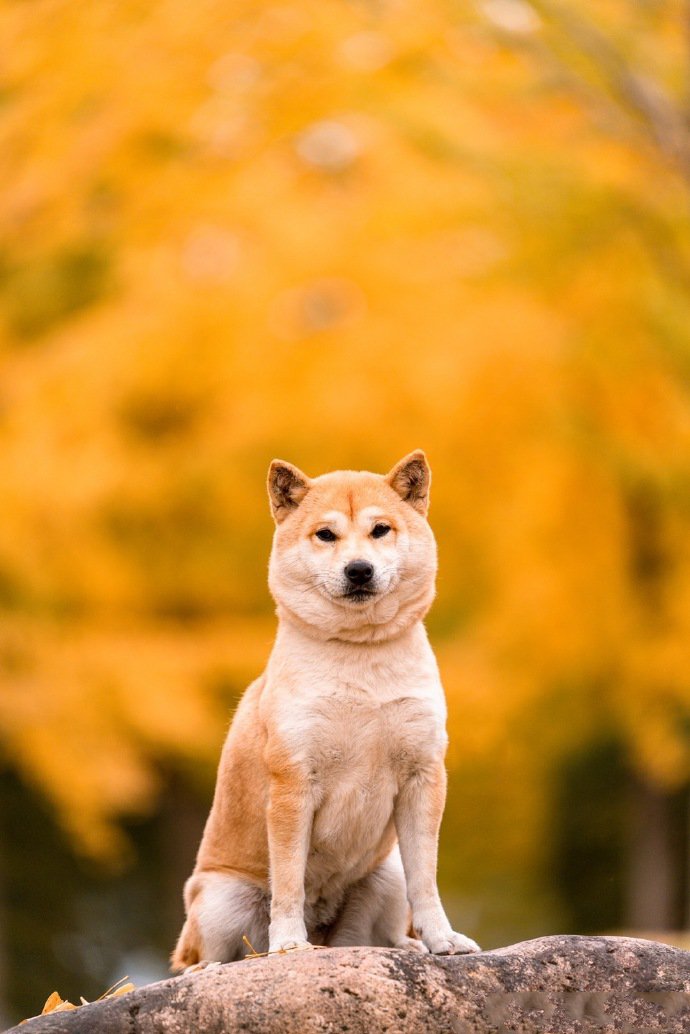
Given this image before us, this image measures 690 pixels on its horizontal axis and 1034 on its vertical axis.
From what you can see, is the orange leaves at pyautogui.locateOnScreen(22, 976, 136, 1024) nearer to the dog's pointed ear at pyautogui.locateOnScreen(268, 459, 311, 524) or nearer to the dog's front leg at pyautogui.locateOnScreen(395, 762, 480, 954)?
the dog's front leg at pyautogui.locateOnScreen(395, 762, 480, 954)

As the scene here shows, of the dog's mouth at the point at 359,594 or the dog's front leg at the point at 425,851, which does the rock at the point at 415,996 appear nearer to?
the dog's front leg at the point at 425,851

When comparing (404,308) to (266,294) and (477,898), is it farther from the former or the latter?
(477,898)

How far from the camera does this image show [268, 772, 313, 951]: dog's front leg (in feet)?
13.3

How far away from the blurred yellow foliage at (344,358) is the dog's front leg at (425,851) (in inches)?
229

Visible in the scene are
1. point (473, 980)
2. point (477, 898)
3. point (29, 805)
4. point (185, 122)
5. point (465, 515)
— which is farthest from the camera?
point (477, 898)

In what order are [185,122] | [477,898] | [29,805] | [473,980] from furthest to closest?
[477,898] < [29,805] < [185,122] < [473,980]

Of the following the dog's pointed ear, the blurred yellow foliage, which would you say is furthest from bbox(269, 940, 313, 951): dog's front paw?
the blurred yellow foliage

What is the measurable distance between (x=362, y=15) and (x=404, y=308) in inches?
109

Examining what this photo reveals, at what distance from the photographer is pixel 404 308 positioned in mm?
12414

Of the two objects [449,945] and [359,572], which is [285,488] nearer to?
[359,572]

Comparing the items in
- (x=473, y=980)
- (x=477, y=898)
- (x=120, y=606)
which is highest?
(x=120, y=606)

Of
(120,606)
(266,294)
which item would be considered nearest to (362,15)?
(266,294)

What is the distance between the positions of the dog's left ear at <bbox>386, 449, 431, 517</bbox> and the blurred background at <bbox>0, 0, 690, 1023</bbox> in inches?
201

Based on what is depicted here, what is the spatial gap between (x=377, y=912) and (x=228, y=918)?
0.47m
